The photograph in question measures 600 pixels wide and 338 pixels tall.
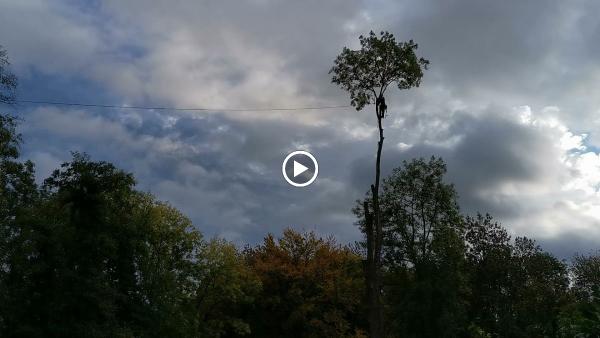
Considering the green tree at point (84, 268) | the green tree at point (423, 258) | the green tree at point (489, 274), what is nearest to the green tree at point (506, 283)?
the green tree at point (489, 274)

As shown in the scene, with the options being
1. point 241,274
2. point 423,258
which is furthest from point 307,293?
point 423,258

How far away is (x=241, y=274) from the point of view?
5641 cm

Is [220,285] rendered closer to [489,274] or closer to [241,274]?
[241,274]

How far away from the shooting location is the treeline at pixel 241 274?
3550cm

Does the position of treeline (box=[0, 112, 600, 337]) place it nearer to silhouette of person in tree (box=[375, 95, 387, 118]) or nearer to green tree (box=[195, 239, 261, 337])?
green tree (box=[195, 239, 261, 337])

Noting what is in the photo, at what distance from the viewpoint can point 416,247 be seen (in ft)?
153

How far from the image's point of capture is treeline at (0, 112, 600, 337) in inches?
1398

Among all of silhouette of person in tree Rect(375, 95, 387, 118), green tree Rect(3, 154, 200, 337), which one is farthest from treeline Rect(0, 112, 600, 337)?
silhouette of person in tree Rect(375, 95, 387, 118)

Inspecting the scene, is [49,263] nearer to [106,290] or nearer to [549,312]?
[106,290]

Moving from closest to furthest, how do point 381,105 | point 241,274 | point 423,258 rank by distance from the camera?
1. point 381,105
2. point 423,258
3. point 241,274

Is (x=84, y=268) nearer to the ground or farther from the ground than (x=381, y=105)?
nearer to the ground

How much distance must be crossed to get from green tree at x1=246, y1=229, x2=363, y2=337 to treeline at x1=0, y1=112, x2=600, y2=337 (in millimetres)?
139

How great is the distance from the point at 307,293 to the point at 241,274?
7.79 m

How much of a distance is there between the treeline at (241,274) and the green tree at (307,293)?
0.14 m
